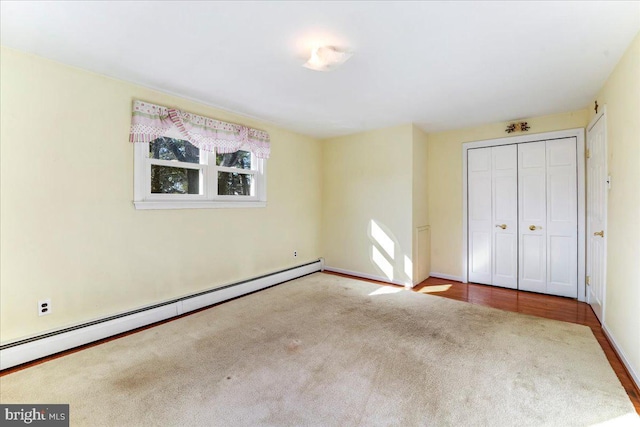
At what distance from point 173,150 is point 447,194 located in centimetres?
403

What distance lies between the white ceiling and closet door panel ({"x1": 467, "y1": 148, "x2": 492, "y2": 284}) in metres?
1.12

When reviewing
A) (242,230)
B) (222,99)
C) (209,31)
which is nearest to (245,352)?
(242,230)

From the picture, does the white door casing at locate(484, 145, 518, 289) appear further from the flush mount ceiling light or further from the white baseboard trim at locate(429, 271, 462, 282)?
the flush mount ceiling light

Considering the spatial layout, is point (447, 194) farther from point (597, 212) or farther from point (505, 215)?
point (597, 212)

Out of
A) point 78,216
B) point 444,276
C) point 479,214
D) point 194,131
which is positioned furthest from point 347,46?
point 444,276

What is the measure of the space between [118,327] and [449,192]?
184 inches

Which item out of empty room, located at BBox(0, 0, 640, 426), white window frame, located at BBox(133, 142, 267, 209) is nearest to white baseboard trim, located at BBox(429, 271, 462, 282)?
empty room, located at BBox(0, 0, 640, 426)

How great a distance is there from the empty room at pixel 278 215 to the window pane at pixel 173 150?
20 millimetres

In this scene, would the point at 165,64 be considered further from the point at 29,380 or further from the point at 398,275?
the point at 398,275

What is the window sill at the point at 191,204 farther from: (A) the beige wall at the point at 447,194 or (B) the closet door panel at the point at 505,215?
(B) the closet door panel at the point at 505,215

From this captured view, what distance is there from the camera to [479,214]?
4.32 meters

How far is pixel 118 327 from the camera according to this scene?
262cm

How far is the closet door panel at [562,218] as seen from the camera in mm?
3643

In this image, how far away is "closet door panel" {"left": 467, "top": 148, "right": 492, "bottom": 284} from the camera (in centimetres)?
425
